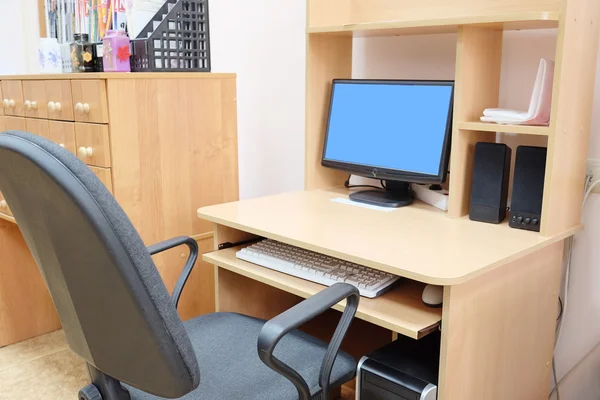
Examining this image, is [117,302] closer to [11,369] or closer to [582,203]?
[582,203]

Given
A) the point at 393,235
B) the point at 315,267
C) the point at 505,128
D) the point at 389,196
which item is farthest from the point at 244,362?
the point at 505,128

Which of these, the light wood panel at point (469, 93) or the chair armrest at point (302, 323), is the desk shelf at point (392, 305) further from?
the light wood panel at point (469, 93)

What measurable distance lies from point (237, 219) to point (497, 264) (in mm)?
720

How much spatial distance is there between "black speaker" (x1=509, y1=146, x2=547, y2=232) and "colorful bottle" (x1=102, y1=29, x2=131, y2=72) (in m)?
1.33

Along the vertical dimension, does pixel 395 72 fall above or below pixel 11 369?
above

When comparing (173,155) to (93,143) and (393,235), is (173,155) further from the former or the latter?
(393,235)

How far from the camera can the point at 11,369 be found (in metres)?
2.36

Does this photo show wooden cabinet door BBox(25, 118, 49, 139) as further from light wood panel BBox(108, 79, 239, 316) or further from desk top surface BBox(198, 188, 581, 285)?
desk top surface BBox(198, 188, 581, 285)

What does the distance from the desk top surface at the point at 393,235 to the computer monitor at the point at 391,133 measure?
0.37 feet

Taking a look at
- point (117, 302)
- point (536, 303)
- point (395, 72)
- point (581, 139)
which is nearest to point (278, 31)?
point (395, 72)

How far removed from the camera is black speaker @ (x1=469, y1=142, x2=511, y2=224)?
5.24ft

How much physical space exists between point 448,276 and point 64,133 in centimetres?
145

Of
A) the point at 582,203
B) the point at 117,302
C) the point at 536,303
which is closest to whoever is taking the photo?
the point at 117,302

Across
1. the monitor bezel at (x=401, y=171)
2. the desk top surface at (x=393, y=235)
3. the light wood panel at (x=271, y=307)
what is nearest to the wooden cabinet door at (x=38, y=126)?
the desk top surface at (x=393, y=235)
